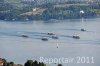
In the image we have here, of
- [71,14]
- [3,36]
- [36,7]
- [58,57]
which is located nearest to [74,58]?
[58,57]

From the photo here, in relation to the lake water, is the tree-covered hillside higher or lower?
higher

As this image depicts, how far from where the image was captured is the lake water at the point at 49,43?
1230cm

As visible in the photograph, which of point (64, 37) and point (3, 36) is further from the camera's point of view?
point (3, 36)

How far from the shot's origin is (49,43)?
15.1m

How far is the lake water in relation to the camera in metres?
12.3

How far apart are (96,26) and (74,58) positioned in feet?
25.9

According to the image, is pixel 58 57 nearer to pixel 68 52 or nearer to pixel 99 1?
pixel 68 52

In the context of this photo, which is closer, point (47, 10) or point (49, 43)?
point (49, 43)

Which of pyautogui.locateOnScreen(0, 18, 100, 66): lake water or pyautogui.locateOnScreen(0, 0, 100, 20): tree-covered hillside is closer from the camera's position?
pyautogui.locateOnScreen(0, 18, 100, 66): lake water

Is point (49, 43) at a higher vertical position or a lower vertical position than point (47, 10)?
lower

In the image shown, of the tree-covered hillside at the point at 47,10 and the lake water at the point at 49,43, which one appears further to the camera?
the tree-covered hillside at the point at 47,10

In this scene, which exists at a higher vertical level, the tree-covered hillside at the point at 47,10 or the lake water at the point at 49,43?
the tree-covered hillside at the point at 47,10

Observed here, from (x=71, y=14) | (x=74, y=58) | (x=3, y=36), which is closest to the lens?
(x=74, y=58)

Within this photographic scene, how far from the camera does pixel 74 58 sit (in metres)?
11.7
